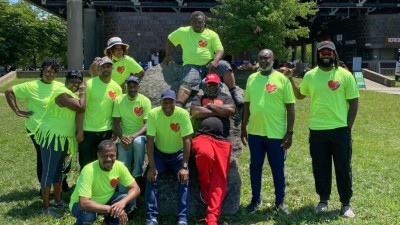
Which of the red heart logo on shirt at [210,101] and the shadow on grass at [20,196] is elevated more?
the red heart logo on shirt at [210,101]

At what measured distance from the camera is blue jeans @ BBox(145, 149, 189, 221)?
5.32 metres

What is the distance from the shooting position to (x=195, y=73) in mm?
6660

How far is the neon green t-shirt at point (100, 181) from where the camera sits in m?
4.60

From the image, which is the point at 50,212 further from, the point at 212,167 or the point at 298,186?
the point at 298,186

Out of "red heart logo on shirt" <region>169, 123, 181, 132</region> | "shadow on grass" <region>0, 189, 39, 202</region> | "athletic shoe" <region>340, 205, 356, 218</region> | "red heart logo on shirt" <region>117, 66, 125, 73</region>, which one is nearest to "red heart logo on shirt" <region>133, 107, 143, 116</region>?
"red heart logo on shirt" <region>169, 123, 181, 132</region>

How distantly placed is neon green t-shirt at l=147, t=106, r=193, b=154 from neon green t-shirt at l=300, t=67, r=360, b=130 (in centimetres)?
162

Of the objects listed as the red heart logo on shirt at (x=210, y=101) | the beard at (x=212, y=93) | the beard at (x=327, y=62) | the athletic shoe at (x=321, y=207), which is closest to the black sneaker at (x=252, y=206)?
the athletic shoe at (x=321, y=207)

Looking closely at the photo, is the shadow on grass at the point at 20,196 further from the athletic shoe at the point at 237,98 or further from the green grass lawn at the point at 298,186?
the athletic shoe at the point at 237,98

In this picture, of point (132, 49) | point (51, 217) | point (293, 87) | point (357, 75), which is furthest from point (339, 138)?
point (132, 49)

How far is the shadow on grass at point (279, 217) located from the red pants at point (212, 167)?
0.41 metres

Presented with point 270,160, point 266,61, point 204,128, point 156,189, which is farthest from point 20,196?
point 266,61

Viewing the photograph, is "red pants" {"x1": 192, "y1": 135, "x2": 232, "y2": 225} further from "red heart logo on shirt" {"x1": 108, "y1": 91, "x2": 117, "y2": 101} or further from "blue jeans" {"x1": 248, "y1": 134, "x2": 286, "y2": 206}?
"red heart logo on shirt" {"x1": 108, "y1": 91, "x2": 117, "y2": 101}

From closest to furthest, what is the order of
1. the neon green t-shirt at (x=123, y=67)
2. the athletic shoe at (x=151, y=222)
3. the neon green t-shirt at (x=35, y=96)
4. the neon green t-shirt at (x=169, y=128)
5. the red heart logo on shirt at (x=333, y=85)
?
the athletic shoe at (x=151, y=222) < the neon green t-shirt at (x=169, y=128) < the red heart logo on shirt at (x=333, y=85) < the neon green t-shirt at (x=35, y=96) < the neon green t-shirt at (x=123, y=67)

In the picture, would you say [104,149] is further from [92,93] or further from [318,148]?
[318,148]
